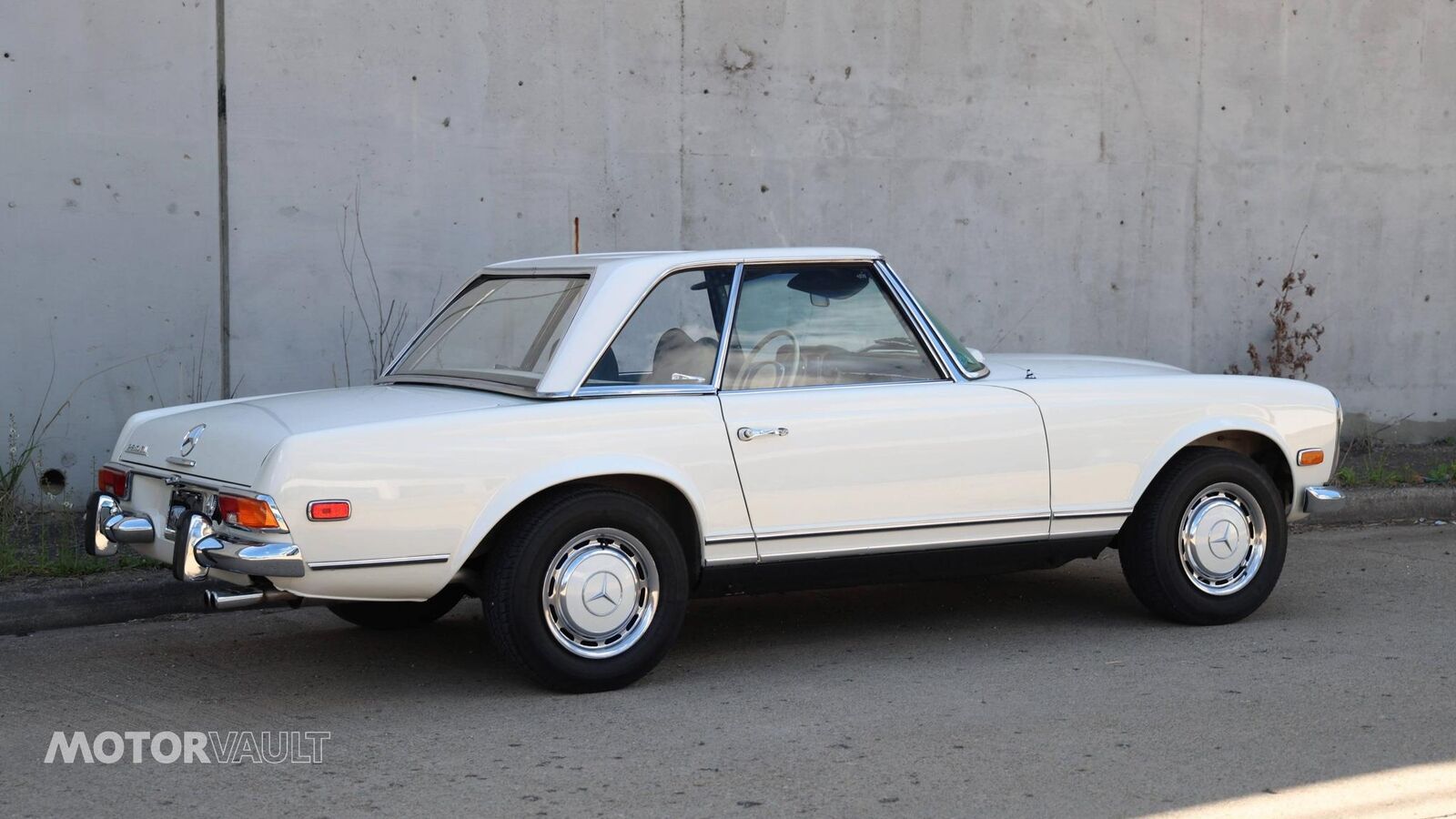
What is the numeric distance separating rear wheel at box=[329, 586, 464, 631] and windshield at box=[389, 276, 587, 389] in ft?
2.98

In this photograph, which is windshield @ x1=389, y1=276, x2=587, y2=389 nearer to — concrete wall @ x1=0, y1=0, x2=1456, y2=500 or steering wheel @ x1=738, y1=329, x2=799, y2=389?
steering wheel @ x1=738, y1=329, x2=799, y2=389

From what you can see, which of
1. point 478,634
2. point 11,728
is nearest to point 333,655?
point 478,634

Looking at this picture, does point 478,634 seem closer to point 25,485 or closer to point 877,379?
point 877,379

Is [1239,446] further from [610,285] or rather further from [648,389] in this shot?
[610,285]

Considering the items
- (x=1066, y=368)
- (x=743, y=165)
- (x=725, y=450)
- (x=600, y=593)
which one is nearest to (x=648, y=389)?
(x=725, y=450)

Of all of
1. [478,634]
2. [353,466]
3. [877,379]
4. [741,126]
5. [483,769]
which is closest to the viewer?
[483,769]

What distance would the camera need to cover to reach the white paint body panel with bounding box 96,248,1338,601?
186 inches

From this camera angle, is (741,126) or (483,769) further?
(741,126)

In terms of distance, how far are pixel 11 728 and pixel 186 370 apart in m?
3.72

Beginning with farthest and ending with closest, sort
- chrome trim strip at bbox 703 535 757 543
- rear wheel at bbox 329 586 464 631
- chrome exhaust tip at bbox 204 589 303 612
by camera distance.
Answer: rear wheel at bbox 329 586 464 631 → chrome trim strip at bbox 703 535 757 543 → chrome exhaust tip at bbox 204 589 303 612

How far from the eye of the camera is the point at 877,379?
561cm

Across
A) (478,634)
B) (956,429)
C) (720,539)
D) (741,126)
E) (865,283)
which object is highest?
(741,126)

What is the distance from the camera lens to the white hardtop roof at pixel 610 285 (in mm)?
5168

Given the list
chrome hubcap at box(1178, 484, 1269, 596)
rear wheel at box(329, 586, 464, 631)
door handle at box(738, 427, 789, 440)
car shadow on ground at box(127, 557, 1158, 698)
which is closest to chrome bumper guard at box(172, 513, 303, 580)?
car shadow on ground at box(127, 557, 1158, 698)
